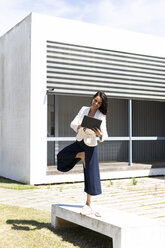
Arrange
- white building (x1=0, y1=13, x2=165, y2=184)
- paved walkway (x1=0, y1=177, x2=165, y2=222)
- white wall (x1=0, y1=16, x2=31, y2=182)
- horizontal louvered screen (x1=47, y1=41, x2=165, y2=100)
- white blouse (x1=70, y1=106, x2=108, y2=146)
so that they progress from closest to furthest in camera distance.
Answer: white blouse (x1=70, y1=106, x2=108, y2=146)
paved walkway (x1=0, y1=177, x2=165, y2=222)
white building (x1=0, y1=13, x2=165, y2=184)
white wall (x1=0, y1=16, x2=31, y2=182)
horizontal louvered screen (x1=47, y1=41, x2=165, y2=100)

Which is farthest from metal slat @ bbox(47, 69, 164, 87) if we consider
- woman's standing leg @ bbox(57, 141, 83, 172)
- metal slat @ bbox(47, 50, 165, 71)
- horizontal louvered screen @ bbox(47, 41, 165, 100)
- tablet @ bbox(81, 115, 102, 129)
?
tablet @ bbox(81, 115, 102, 129)

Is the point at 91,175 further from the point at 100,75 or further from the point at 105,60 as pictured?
the point at 105,60

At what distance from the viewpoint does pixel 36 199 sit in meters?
7.20

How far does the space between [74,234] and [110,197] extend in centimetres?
287

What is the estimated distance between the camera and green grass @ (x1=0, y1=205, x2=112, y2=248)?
4230mm

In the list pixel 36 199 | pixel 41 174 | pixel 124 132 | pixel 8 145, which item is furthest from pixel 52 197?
pixel 124 132

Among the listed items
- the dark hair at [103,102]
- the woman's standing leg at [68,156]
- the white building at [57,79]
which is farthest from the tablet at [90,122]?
the white building at [57,79]

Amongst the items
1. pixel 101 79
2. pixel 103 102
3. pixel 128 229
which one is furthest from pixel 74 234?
pixel 101 79

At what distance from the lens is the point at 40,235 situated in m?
4.52

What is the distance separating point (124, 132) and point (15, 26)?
5.58m

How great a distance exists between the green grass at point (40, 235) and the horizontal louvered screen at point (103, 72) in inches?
174

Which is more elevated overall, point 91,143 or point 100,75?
point 100,75

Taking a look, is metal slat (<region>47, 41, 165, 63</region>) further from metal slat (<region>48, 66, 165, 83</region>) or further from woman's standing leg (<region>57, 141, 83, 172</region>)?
woman's standing leg (<region>57, 141, 83, 172</region>)

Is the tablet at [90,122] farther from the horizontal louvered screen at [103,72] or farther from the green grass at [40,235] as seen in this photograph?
the horizontal louvered screen at [103,72]
